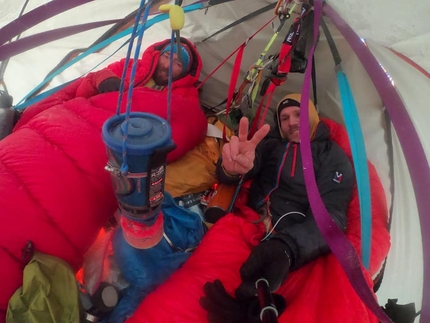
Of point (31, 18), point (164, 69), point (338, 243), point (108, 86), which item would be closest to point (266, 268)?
point (338, 243)

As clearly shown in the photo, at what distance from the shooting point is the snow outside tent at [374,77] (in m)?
0.75

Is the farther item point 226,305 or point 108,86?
point 108,86

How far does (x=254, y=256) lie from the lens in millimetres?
909

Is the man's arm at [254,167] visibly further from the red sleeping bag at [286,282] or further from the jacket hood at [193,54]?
the jacket hood at [193,54]

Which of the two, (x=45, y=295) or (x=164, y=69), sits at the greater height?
(x=164, y=69)

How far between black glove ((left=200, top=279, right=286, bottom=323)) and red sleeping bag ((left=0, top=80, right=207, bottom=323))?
29 centimetres

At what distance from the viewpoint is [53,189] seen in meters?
0.83

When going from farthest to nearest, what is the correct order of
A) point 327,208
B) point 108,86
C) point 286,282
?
point 108,86 → point 327,208 → point 286,282

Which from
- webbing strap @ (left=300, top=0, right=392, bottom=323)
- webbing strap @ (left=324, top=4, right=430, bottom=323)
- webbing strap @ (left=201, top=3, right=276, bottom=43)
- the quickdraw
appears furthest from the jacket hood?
webbing strap @ (left=300, top=0, right=392, bottom=323)

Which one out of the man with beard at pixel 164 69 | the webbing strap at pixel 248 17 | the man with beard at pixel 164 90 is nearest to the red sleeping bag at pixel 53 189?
the man with beard at pixel 164 90

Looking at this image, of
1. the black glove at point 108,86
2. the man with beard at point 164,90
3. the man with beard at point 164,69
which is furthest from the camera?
the man with beard at point 164,69

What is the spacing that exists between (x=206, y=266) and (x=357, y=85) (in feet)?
2.12

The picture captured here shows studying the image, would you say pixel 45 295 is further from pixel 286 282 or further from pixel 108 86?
pixel 108 86

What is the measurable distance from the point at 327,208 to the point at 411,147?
44 cm
